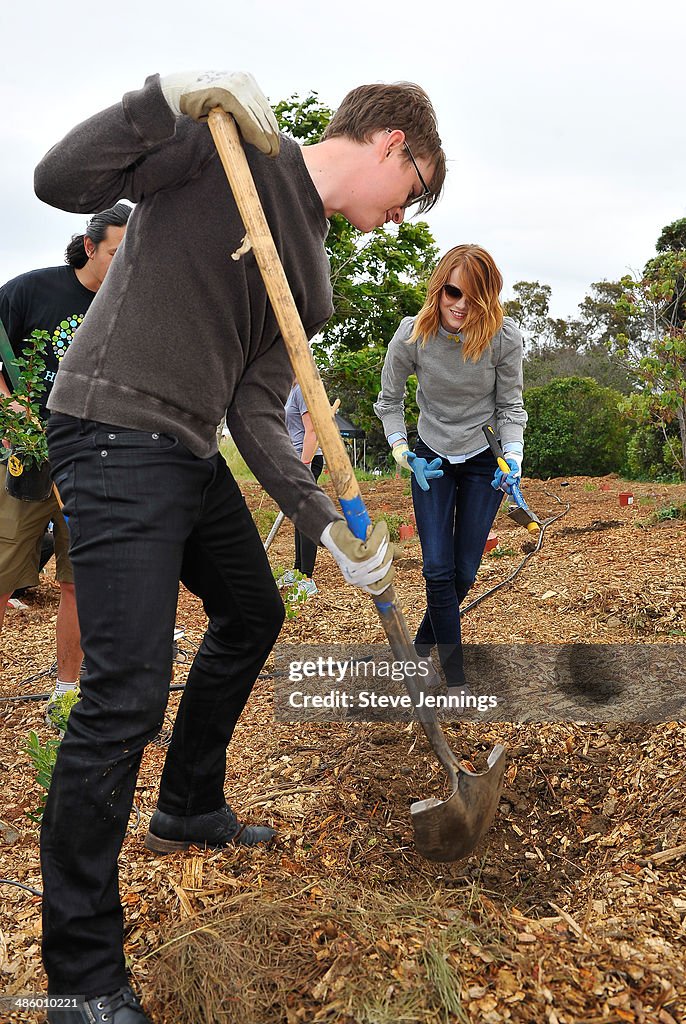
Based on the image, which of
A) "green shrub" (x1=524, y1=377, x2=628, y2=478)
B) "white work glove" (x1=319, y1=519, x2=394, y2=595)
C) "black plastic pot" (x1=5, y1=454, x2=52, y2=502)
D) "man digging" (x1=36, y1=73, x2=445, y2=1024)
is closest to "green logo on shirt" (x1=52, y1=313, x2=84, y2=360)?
"black plastic pot" (x1=5, y1=454, x2=52, y2=502)

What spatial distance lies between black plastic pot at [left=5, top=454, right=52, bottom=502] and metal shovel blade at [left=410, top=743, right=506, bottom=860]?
5.75 ft

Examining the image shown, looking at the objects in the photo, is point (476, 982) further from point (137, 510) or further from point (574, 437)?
point (574, 437)

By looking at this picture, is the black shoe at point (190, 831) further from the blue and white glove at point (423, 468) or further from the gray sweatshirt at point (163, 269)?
the blue and white glove at point (423, 468)

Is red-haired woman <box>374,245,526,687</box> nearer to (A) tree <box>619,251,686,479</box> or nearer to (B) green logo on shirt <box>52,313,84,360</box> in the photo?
(B) green logo on shirt <box>52,313,84,360</box>

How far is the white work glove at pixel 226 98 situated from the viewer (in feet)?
5.31

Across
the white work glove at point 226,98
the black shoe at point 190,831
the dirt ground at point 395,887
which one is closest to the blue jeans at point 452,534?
the dirt ground at point 395,887

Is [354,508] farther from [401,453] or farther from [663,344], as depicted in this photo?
[663,344]

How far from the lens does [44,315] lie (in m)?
3.11

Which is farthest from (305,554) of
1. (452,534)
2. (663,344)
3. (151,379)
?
(663,344)

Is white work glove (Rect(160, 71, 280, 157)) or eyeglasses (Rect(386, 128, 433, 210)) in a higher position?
white work glove (Rect(160, 71, 280, 157))

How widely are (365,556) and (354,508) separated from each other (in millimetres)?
121

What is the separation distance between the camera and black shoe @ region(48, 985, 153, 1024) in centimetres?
159

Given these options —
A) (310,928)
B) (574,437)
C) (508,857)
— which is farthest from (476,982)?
(574,437)

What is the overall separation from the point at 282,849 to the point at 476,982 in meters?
0.76
